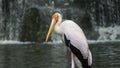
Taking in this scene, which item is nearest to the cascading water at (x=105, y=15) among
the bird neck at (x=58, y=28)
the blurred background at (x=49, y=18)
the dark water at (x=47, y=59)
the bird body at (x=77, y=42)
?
the blurred background at (x=49, y=18)

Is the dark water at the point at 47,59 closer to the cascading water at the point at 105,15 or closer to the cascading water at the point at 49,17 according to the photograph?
the cascading water at the point at 49,17

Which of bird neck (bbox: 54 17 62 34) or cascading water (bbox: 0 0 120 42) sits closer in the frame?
bird neck (bbox: 54 17 62 34)

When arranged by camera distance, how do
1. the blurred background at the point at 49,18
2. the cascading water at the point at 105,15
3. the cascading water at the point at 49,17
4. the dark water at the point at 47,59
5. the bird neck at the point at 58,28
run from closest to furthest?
1. the bird neck at the point at 58,28
2. the dark water at the point at 47,59
3. the blurred background at the point at 49,18
4. the cascading water at the point at 49,17
5. the cascading water at the point at 105,15

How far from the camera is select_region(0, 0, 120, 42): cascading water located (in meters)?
27.2

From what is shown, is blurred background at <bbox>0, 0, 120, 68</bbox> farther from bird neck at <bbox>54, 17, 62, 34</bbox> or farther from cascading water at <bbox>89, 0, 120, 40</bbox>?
bird neck at <bbox>54, 17, 62, 34</bbox>

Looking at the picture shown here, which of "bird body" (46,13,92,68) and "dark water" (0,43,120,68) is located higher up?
"bird body" (46,13,92,68)

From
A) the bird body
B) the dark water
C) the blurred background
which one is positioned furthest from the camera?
the blurred background

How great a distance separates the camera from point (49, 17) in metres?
28.2

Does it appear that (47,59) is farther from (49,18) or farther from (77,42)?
(49,18)

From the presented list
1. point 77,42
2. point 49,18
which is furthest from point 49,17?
point 77,42

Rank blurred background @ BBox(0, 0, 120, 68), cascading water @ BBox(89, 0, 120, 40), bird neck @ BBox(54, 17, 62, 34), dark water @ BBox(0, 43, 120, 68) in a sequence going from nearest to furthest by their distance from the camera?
1. bird neck @ BBox(54, 17, 62, 34)
2. dark water @ BBox(0, 43, 120, 68)
3. blurred background @ BBox(0, 0, 120, 68)
4. cascading water @ BBox(89, 0, 120, 40)

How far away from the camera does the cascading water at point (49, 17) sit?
27.2m

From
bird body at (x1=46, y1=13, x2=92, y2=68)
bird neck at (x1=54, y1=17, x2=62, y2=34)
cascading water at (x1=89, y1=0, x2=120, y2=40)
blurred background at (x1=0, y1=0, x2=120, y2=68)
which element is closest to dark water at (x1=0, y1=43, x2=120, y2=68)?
bird neck at (x1=54, y1=17, x2=62, y2=34)

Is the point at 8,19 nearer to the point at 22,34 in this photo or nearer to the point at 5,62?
the point at 22,34
